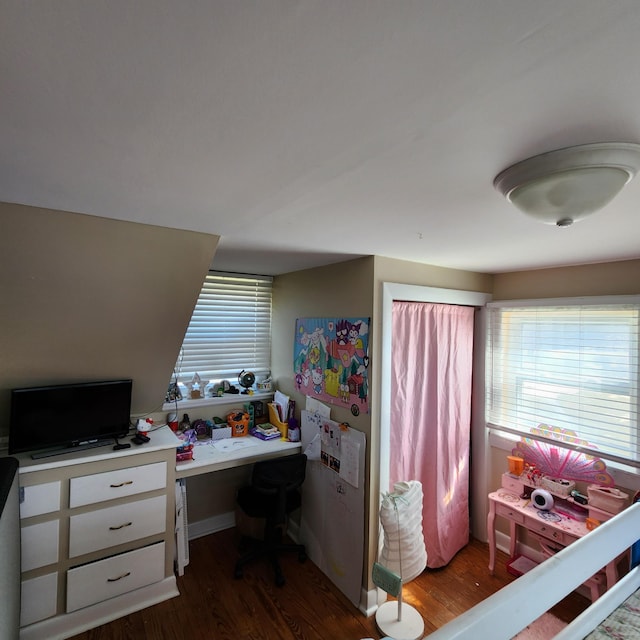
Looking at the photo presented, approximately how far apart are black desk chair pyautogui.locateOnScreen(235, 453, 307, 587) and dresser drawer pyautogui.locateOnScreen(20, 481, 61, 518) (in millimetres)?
1146

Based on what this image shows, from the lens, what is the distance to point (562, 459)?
2543 millimetres

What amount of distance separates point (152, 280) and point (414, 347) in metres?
1.72

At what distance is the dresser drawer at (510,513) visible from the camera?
8.10ft

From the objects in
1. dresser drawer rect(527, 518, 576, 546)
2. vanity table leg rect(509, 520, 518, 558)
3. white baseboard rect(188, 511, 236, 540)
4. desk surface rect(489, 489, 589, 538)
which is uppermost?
desk surface rect(489, 489, 589, 538)

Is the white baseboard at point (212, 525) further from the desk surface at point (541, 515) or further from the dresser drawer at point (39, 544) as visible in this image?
the desk surface at point (541, 515)

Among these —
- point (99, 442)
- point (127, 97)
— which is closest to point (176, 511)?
point (99, 442)

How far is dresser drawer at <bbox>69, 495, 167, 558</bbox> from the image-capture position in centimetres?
206

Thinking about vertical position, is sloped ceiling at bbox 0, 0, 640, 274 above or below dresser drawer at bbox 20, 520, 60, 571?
above

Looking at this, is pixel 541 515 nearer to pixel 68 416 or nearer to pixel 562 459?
pixel 562 459

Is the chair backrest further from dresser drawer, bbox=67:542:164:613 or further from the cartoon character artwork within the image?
dresser drawer, bbox=67:542:164:613

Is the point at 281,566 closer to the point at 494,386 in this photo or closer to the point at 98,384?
the point at 98,384

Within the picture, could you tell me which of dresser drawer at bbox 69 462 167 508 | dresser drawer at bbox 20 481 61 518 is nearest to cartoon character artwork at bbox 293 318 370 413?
dresser drawer at bbox 69 462 167 508

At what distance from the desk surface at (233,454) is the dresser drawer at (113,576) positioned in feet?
1.56

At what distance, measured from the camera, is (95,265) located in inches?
68.6
